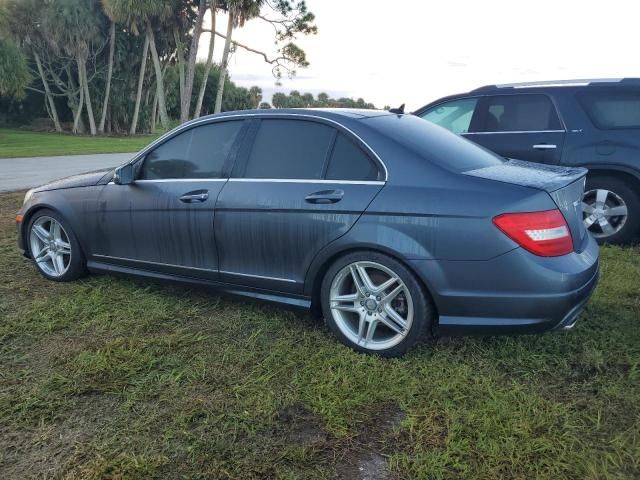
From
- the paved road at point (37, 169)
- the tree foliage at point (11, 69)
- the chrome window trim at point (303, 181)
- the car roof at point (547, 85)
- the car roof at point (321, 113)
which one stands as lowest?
the paved road at point (37, 169)

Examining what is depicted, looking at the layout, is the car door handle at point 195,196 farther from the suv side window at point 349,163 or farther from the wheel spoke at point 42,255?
the wheel spoke at point 42,255

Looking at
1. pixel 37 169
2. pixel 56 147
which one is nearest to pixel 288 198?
pixel 37 169

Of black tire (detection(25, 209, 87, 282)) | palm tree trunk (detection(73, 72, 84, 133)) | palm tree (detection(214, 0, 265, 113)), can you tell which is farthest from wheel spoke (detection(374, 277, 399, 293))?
palm tree trunk (detection(73, 72, 84, 133))

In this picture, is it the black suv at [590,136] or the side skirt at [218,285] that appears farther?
the black suv at [590,136]

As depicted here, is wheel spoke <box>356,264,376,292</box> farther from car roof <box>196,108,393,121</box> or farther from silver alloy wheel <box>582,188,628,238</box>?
silver alloy wheel <box>582,188,628,238</box>

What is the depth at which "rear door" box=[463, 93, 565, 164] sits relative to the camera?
6.16 m

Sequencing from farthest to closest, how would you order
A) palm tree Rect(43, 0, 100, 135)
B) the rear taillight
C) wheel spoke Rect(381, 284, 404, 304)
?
1. palm tree Rect(43, 0, 100, 135)
2. wheel spoke Rect(381, 284, 404, 304)
3. the rear taillight

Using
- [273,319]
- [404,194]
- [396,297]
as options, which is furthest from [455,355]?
[273,319]

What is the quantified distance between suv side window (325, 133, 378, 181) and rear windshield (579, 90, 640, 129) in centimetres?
372

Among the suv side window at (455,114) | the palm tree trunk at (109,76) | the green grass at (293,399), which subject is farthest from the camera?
the palm tree trunk at (109,76)

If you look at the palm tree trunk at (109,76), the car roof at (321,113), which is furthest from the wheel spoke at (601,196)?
the palm tree trunk at (109,76)

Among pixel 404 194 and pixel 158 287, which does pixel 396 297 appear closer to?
pixel 404 194

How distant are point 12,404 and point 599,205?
5744 mm

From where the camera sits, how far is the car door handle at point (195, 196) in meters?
3.93
